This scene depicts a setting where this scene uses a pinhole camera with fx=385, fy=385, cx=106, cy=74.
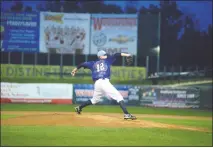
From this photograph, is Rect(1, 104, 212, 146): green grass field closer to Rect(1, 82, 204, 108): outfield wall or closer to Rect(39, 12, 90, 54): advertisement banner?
Rect(1, 82, 204, 108): outfield wall

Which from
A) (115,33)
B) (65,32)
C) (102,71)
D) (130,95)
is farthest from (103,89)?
(115,33)

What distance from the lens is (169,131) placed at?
30.8 ft

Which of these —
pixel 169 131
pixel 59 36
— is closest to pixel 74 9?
pixel 59 36

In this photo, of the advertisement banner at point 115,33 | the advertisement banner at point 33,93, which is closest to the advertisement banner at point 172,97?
the advertisement banner at point 33,93

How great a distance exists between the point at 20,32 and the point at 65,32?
3.95 metres

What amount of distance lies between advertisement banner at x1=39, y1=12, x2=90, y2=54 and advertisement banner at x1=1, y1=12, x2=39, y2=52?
93 centimetres

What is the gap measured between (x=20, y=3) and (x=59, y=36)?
5585mm

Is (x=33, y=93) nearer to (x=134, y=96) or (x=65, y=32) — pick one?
(x=134, y=96)

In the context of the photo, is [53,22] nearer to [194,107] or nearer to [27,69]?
[27,69]

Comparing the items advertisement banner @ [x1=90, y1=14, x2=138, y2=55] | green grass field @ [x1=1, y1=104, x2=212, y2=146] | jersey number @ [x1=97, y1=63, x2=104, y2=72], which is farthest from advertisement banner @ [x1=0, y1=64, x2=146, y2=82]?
jersey number @ [x1=97, y1=63, x2=104, y2=72]

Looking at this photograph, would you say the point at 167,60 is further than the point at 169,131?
Yes

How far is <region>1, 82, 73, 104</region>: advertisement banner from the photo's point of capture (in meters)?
21.9

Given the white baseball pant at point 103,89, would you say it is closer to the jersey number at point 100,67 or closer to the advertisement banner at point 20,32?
the jersey number at point 100,67

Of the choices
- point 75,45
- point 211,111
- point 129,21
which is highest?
point 129,21
